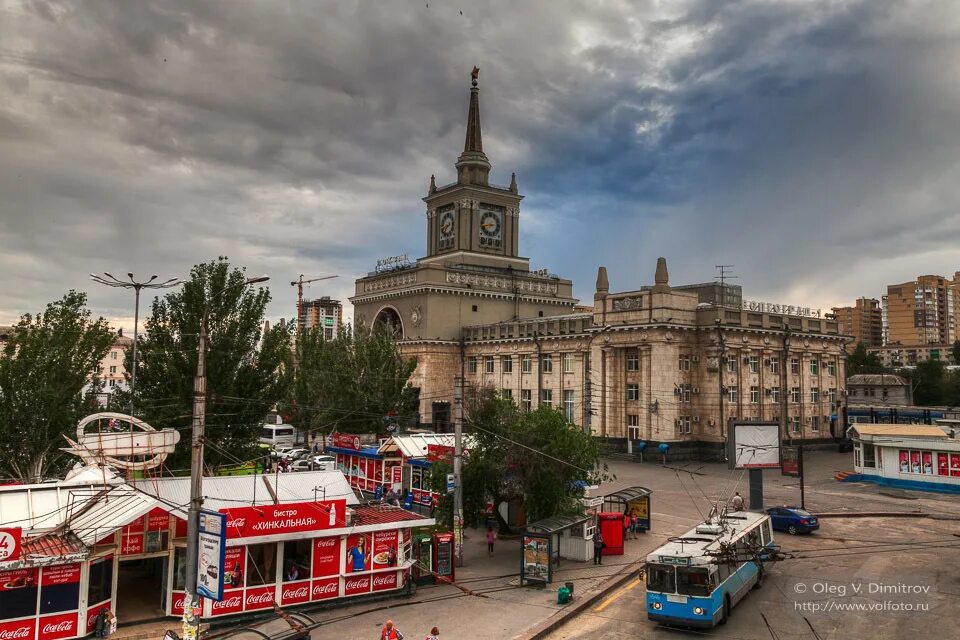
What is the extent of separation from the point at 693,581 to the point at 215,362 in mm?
19218

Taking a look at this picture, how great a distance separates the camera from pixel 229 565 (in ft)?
61.6

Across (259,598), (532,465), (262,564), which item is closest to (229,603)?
(259,598)

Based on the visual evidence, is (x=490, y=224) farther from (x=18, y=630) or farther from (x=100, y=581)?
(x=18, y=630)

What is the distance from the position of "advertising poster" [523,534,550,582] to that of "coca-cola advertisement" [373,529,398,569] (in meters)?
4.22

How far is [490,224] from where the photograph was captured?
3187 inches

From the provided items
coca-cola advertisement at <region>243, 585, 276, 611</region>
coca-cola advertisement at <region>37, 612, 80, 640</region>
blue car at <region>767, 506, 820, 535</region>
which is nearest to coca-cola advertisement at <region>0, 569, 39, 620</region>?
coca-cola advertisement at <region>37, 612, 80, 640</region>

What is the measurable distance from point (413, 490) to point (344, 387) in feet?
58.1

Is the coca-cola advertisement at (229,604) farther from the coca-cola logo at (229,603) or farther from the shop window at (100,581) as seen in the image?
the shop window at (100,581)

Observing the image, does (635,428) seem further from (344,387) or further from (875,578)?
(875,578)

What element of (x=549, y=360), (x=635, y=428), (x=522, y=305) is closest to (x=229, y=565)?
(x=635, y=428)

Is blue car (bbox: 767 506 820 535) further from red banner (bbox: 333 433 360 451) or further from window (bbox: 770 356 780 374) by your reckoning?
window (bbox: 770 356 780 374)

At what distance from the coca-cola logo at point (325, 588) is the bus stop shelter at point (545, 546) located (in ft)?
19.3

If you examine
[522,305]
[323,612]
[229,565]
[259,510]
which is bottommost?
[323,612]

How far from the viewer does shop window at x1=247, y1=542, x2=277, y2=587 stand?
19219mm
